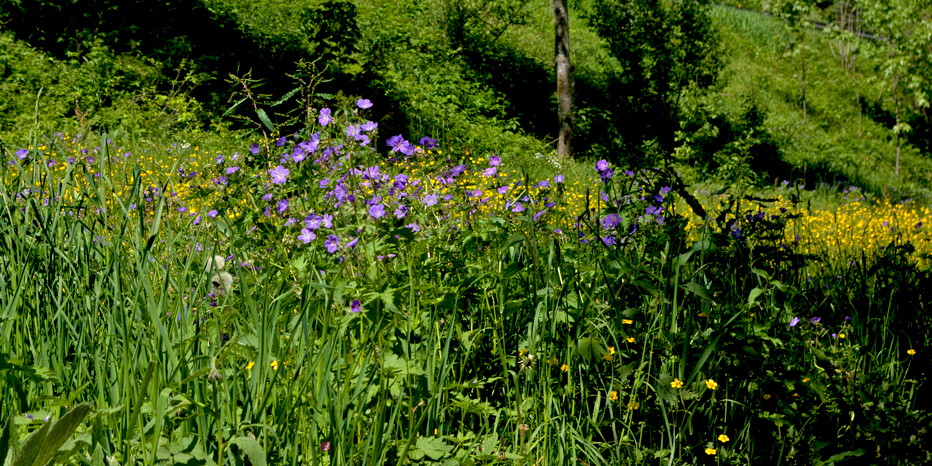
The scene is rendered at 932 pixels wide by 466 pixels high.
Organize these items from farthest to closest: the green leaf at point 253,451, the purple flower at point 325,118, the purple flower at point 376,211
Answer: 1. the purple flower at point 325,118
2. the purple flower at point 376,211
3. the green leaf at point 253,451

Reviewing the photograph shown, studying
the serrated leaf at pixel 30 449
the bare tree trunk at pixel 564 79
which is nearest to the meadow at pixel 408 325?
the serrated leaf at pixel 30 449

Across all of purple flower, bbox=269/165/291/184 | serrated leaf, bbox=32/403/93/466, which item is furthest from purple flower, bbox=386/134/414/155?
serrated leaf, bbox=32/403/93/466

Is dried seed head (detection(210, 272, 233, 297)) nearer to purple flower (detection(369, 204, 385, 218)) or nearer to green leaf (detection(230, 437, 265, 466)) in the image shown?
purple flower (detection(369, 204, 385, 218))

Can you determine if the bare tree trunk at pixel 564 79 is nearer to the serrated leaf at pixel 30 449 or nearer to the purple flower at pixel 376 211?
the purple flower at pixel 376 211

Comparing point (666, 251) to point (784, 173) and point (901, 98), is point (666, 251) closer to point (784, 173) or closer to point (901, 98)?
point (784, 173)

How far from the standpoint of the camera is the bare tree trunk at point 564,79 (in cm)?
992

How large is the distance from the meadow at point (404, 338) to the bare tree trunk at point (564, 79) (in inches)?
312

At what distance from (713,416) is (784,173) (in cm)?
1326

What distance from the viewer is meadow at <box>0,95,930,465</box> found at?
1.27 meters

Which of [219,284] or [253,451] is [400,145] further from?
[253,451]

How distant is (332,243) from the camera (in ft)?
5.33

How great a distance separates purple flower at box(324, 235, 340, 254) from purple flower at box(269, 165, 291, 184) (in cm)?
50

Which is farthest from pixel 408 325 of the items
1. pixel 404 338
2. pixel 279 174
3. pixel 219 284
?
pixel 279 174

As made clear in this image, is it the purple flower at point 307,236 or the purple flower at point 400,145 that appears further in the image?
the purple flower at point 400,145
